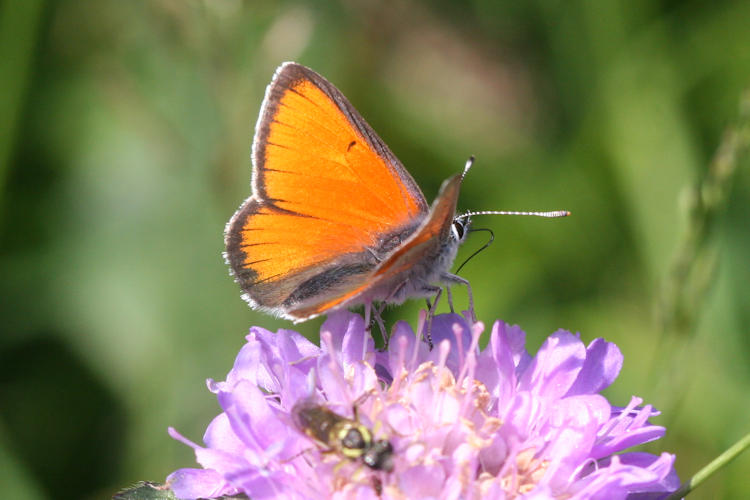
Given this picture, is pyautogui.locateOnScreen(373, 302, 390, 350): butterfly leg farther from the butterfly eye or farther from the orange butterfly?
the butterfly eye

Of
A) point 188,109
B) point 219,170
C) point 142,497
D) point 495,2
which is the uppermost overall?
point 495,2

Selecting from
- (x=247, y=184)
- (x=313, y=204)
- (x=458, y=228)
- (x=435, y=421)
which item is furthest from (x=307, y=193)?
(x=247, y=184)

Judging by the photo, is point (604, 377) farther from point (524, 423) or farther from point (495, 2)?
point (495, 2)

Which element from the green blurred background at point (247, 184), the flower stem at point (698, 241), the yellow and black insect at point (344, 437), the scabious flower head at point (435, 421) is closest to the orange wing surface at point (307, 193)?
the scabious flower head at point (435, 421)

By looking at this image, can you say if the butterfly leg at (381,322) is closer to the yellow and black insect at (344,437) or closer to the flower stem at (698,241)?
the yellow and black insect at (344,437)

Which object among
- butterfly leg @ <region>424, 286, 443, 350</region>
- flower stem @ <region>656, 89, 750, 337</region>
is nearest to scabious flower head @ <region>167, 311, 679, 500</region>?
butterfly leg @ <region>424, 286, 443, 350</region>

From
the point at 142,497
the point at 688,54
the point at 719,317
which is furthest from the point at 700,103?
the point at 142,497

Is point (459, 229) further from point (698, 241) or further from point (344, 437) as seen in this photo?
point (344, 437)
